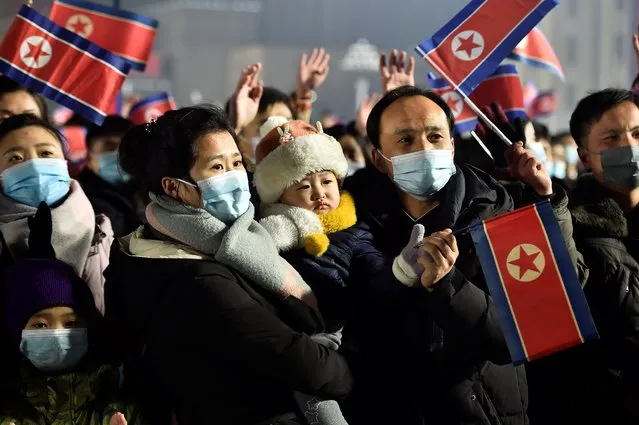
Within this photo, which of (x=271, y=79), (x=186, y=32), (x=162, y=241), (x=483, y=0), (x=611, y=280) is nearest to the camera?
(x=162, y=241)

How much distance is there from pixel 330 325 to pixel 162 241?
0.59 meters

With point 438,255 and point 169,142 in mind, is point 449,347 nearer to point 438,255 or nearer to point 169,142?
point 438,255

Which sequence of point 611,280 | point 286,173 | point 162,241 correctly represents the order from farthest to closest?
point 611,280
point 286,173
point 162,241

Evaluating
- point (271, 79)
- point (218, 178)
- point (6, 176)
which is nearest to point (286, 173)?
point (218, 178)

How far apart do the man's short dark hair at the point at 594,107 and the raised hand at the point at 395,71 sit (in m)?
1.15

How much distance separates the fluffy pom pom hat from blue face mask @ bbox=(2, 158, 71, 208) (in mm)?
847

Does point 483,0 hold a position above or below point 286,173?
above

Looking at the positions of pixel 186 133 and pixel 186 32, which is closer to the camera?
pixel 186 133

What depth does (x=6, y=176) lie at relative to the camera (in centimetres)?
425

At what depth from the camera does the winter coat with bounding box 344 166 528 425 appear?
3.48 m

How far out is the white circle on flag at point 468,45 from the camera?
515 centimetres

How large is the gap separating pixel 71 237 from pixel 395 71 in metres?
2.10

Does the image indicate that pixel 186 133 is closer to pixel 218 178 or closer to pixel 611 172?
pixel 218 178

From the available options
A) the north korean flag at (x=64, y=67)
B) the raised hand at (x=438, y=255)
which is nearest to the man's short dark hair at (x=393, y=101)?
the raised hand at (x=438, y=255)
